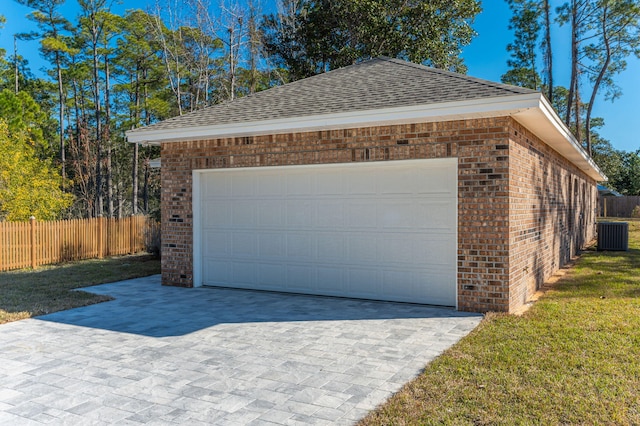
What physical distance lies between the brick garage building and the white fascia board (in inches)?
0.8

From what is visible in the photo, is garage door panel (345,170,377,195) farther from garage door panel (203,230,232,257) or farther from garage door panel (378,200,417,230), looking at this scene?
garage door panel (203,230,232,257)

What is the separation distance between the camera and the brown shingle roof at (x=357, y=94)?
6777 millimetres

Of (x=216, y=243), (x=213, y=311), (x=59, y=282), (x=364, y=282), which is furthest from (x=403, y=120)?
(x=59, y=282)

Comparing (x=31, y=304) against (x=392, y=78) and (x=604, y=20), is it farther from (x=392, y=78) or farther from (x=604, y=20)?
(x=604, y=20)

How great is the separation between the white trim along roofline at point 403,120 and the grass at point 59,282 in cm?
308

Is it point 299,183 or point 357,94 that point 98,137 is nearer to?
point 299,183

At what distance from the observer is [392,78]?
855 cm

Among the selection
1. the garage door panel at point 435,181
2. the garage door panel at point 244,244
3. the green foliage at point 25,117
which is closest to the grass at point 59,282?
the garage door panel at point 244,244

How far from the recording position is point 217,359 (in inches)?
191

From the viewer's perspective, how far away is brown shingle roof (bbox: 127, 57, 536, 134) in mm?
6777

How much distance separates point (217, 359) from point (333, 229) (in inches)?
144

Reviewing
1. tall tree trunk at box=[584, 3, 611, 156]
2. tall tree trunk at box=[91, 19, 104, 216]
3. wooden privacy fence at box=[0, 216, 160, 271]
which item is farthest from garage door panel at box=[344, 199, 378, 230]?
tall tree trunk at box=[584, 3, 611, 156]

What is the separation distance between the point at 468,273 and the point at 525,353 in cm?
206

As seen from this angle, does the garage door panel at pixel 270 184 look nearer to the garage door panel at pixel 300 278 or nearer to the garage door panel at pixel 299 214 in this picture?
the garage door panel at pixel 299 214
